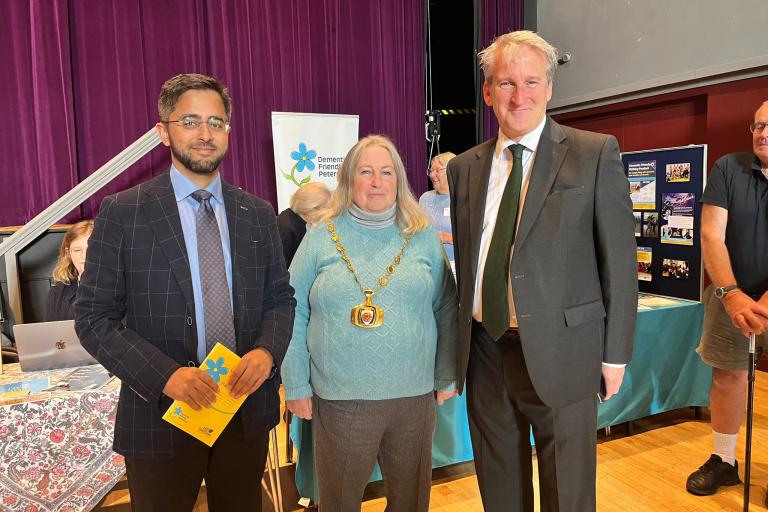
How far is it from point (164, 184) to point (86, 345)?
392mm

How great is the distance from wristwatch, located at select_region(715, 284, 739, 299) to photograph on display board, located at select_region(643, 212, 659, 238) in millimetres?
1471

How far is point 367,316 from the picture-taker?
5.09 feet

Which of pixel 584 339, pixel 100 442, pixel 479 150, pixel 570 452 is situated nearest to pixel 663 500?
pixel 570 452

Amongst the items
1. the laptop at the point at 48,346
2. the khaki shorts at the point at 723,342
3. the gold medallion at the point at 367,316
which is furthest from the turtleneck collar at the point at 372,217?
the khaki shorts at the point at 723,342

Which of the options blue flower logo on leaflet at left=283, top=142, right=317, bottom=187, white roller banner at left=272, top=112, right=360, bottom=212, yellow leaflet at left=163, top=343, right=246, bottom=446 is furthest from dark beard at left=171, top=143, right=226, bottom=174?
blue flower logo on leaflet at left=283, top=142, right=317, bottom=187

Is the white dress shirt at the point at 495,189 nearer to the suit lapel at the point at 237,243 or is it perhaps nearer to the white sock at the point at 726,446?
the suit lapel at the point at 237,243

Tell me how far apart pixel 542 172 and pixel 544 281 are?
0.91 ft

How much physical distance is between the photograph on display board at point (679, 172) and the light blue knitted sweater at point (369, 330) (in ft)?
8.57

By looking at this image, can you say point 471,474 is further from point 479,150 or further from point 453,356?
point 479,150

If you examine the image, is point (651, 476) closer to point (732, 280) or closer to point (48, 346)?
point (732, 280)

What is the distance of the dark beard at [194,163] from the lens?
3.94 feet

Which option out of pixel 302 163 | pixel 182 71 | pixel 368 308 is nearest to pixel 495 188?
pixel 368 308

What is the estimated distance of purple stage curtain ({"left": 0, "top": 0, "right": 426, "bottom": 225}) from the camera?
439 cm

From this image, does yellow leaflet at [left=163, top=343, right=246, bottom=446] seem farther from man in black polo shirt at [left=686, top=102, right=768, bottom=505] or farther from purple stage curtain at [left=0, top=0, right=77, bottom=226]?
purple stage curtain at [left=0, top=0, right=77, bottom=226]
